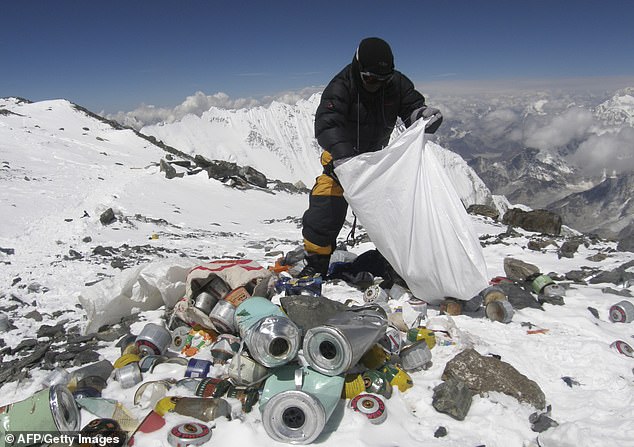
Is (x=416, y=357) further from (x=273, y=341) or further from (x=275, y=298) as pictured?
(x=275, y=298)

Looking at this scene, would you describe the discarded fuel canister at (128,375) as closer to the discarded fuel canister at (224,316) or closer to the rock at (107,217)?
the discarded fuel canister at (224,316)

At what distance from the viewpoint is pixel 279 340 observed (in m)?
2.63

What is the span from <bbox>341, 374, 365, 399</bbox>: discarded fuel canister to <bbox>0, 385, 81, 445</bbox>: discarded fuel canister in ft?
5.44

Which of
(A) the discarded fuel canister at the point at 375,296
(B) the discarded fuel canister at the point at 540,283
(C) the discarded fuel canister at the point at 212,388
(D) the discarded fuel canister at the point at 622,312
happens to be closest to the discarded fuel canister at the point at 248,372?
(C) the discarded fuel canister at the point at 212,388

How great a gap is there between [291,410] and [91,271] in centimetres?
493

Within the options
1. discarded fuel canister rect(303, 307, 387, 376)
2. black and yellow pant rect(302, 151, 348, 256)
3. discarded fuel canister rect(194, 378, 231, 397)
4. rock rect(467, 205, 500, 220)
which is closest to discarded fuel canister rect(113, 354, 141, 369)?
discarded fuel canister rect(194, 378, 231, 397)

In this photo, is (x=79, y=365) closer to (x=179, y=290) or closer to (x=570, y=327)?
(x=179, y=290)

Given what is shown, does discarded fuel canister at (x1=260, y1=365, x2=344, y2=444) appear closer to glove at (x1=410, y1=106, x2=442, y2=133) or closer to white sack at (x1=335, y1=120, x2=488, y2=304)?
white sack at (x1=335, y1=120, x2=488, y2=304)

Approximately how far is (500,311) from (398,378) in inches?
58.1

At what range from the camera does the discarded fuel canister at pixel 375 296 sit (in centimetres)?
412

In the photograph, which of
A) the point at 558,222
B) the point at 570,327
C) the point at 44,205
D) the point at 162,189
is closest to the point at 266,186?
the point at 162,189

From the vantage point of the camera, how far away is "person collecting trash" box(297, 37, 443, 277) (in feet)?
13.1

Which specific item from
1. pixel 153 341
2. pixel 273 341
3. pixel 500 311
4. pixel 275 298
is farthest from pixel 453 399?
pixel 153 341

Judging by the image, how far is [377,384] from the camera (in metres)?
2.77
